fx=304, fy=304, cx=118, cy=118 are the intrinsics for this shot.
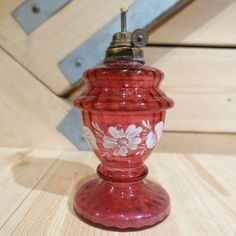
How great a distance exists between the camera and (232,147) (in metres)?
0.78

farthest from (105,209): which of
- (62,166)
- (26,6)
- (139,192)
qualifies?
(26,6)

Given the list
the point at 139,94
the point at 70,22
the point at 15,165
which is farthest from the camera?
the point at 70,22

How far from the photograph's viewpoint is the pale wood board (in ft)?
2.37

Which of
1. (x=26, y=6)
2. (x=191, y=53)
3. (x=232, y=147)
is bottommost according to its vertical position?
(x=232, y=147)

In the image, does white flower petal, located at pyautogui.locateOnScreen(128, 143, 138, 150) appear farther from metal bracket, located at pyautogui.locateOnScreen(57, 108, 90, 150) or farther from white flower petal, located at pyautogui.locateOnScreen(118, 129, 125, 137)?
metal bracket, located at pyautogui.locateOnScreen(57, 108, 90, 150)

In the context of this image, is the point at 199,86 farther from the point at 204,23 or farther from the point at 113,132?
the point at 113,132

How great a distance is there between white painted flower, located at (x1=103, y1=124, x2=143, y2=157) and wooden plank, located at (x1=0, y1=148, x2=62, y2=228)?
0.55 feet

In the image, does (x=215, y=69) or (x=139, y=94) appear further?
(x=215, y=69)

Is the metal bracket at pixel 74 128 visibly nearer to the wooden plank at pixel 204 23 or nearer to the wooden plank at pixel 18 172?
the wooden plank at pixel 18 172

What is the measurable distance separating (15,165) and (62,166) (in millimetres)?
96

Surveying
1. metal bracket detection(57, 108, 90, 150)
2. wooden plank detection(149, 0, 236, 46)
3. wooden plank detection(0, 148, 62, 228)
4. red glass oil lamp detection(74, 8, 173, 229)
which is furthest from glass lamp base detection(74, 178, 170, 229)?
wooden plank detection(149, 0, 236, 46)

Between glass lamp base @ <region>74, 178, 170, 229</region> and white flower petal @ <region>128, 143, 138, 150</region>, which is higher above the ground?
white flower petal @ <region>128, 143, 138, 150</region>

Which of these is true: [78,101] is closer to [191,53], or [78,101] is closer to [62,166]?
[62,166]

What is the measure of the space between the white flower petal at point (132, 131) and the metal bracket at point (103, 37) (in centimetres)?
39
